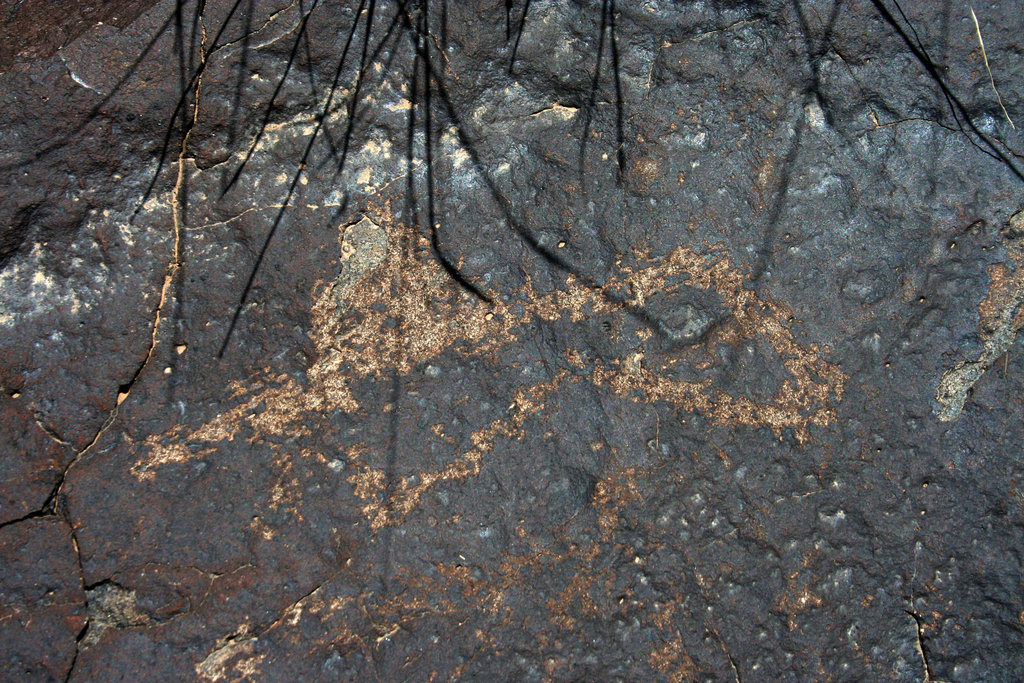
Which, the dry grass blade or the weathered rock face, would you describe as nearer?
the weathered rock face

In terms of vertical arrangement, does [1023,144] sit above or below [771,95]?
below

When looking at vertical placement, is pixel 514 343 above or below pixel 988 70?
below

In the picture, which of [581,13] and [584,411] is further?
[581,13]

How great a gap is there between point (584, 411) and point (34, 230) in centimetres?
134

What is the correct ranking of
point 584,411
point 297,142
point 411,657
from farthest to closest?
point 297,142, point 584,411, point 411,657

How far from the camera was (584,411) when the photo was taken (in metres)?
1.76

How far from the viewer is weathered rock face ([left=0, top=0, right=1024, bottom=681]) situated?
1671mm

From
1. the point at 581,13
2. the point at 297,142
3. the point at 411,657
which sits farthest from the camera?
the point at 581,13

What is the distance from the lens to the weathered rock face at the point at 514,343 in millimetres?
1671

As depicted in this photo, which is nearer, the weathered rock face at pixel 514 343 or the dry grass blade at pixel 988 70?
the weathered rock face at pixel 514 343

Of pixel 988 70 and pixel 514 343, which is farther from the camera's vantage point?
pixel 988 70

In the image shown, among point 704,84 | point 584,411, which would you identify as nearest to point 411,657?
point 584,411

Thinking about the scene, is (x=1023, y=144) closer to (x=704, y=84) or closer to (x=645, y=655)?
(x=704, y=84)

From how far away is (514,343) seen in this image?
1.79 metres
